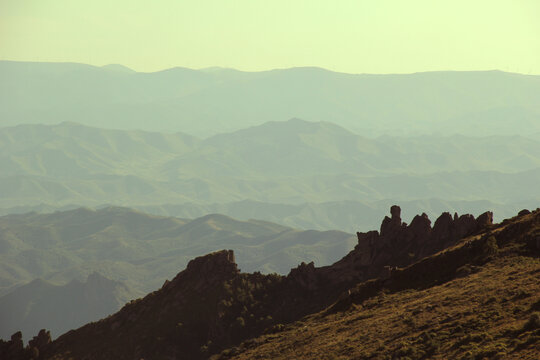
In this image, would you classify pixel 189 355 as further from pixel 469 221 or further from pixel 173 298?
pixel 469 221

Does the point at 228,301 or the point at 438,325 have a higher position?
the point at 228,301

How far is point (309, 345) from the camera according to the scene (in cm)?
6812

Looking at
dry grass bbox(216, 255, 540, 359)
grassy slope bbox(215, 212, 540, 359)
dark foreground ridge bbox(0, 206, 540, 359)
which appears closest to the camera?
dry grass bbox(216, 255, 540, 359)

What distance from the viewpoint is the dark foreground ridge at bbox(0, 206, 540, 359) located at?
309 feet

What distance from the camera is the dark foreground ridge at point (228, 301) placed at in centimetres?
9431

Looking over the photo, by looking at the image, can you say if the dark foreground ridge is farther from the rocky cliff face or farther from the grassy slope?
the grassy slope

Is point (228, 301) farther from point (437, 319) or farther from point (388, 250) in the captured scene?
point (437, 319)

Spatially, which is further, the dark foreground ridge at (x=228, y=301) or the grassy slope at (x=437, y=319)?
the dark foreground ridge at (x=228, y=301)

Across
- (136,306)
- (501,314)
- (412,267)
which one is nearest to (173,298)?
(136,306)

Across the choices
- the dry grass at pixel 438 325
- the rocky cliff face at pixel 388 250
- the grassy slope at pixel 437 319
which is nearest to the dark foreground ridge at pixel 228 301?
the rocky cliff face at pixel 388 250

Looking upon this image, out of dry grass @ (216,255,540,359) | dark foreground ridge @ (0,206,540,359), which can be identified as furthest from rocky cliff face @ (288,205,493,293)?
dry grass @ (216,255,540,359)

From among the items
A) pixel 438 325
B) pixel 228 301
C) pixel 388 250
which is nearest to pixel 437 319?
pixel 438 325

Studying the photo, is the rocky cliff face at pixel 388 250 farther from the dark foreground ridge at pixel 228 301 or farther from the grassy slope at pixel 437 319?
the grassy slope at pixel 437 319

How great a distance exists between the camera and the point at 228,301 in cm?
9894
